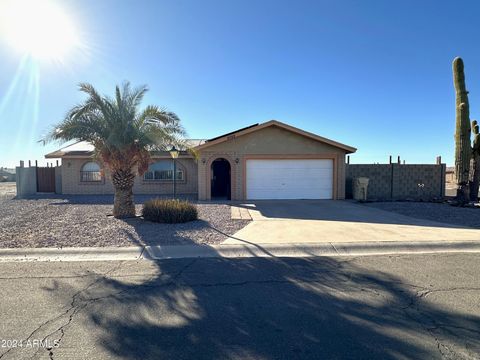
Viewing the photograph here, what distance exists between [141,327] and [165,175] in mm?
15971

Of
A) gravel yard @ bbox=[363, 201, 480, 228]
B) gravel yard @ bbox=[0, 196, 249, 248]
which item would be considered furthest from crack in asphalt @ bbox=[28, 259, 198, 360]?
gravel yard @ bbox=[363, 201, 480, 228]

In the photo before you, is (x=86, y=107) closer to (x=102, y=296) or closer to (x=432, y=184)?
(x=102, y=296)

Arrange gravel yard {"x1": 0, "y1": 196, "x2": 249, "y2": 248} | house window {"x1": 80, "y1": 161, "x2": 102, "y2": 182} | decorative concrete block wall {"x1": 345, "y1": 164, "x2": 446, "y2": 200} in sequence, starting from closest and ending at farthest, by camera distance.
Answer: gravel yard {"x1": 0, "y1": 196, "x2": 249, "y2": 248} < decorative concrete block wall {"x1": 345, "y1": 164, "x2": 446, "y2": 200} < house window {"x1": 80, "y1": 161, "x2": 102, "y2": 182}

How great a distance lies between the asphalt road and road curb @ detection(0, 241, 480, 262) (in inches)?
18.3

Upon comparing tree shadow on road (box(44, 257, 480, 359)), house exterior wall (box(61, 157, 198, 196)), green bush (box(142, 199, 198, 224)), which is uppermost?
house exterior wall (box(61, 157, 198, 196))

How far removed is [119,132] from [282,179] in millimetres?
9130

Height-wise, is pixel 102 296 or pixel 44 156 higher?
pixel 44 156

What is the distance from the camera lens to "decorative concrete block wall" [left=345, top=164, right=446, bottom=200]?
16781 millimetres

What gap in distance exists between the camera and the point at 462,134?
13.5m

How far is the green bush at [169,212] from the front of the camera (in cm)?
884

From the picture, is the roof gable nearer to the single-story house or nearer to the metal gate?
the single-story house

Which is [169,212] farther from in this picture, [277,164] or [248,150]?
[277,164]

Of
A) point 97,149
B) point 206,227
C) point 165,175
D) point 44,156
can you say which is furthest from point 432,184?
point 44,156

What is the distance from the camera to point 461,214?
34.6 ft
